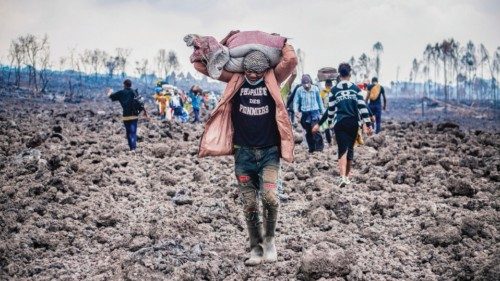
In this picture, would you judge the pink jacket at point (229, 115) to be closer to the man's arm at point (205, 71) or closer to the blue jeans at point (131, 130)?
the man's arm at point (205, 71)

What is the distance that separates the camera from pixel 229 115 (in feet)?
12.6

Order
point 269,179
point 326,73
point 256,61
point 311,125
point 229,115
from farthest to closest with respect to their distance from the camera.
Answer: point 326,73, point 311,125, point 229,115, point 269,179, point 256,61

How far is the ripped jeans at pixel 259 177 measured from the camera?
3.70 m

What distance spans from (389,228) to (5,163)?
657cm

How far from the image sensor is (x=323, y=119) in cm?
655

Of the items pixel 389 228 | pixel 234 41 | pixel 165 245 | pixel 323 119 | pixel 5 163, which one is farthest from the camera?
pixel 5 163

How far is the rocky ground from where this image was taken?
3.75 m

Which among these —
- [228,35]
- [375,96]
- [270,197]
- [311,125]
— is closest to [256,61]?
[228,35]

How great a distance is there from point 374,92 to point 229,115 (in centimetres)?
788

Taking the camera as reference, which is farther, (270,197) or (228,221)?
(228,221)

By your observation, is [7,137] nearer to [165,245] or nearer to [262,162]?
[165,245]

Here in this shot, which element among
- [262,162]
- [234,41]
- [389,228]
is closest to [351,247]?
[389,228]

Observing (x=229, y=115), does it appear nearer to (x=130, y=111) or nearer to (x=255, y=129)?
(x=255, y=129)

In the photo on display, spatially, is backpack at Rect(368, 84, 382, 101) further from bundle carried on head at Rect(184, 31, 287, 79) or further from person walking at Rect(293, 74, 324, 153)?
bundle carried on head at Rect(184, 31, 287, 79)
